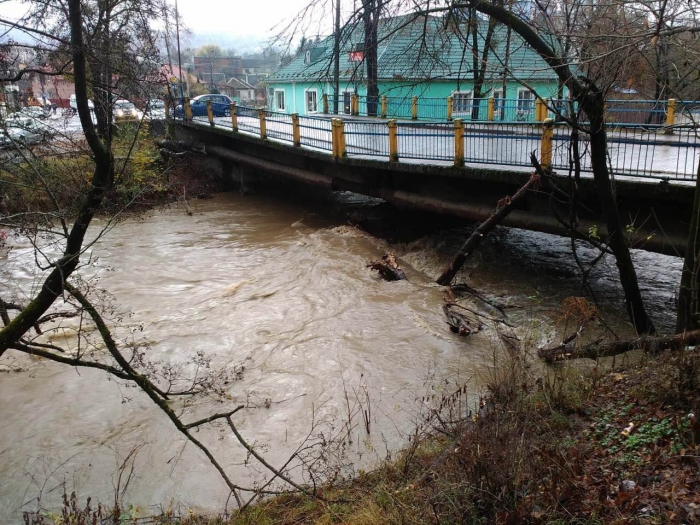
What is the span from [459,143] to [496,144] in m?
0.74

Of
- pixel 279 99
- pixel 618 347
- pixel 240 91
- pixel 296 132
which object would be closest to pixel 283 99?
pixel 279 99

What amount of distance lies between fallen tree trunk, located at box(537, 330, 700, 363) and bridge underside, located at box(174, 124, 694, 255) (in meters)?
1.63

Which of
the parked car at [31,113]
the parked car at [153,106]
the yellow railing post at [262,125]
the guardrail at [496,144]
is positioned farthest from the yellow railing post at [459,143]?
the yellow railing post at [262,125]

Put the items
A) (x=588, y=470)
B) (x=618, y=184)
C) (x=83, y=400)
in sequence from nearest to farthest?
(x=588, y=470), (x=83, y=400), (x=618, y=184)

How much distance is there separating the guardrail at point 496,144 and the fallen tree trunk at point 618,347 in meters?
2.59

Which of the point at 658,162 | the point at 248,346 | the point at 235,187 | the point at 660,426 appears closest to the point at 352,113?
the point at 235,187

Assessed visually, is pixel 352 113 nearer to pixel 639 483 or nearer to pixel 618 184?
pixel 618 184

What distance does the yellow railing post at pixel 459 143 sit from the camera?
33.5ft

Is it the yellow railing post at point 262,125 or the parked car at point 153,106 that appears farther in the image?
the yellow railing post at point 262,125

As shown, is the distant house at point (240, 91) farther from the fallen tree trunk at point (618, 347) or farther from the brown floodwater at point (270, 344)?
the fallen tree trunk at point (618, 347)

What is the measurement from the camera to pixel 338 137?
13.0 m

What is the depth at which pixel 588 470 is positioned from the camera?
151 inches

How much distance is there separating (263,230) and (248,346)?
792cm

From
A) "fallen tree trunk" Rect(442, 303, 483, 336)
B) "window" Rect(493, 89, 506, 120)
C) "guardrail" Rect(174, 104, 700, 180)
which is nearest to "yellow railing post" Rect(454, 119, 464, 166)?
"guardrail" Rect(174, 104, 700, 180)
